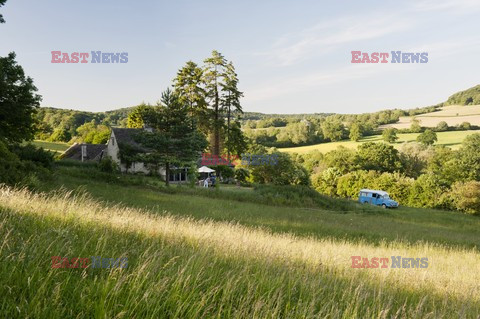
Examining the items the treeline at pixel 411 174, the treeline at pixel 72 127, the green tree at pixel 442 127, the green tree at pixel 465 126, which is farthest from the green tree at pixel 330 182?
the green tree at pixel 465 126

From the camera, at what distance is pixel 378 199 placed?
1474 inches

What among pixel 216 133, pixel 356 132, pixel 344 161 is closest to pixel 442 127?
pixel 356 132

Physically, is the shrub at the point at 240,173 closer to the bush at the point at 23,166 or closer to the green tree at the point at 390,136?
the bush at the point at 23,166

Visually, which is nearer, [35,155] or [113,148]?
[35,155]

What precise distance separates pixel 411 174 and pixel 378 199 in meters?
30.5

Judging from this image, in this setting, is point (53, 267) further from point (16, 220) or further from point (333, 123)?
point (333, 123)

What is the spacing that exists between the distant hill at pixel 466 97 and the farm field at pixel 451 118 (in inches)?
357

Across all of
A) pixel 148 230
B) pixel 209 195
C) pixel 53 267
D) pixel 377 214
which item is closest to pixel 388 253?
pixel 148 230

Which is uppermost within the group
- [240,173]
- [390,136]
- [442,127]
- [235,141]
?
[442,127]

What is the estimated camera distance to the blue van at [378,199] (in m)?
36.6

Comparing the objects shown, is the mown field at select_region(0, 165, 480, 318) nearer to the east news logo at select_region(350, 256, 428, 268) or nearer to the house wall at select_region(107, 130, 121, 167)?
the east news logo at select_region(350, 256, 428, 268)

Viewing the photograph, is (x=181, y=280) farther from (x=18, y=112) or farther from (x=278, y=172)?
(x=278, y=172)

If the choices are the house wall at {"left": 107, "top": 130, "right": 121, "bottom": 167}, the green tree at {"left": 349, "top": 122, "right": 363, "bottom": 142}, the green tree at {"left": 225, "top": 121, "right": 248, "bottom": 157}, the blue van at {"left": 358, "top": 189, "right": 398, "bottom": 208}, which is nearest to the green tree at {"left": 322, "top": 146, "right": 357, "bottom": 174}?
the blue van at {"left": 358, "top": 189, "right": 398, "bottom": 208}

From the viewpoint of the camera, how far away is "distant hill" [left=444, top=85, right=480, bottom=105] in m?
124
